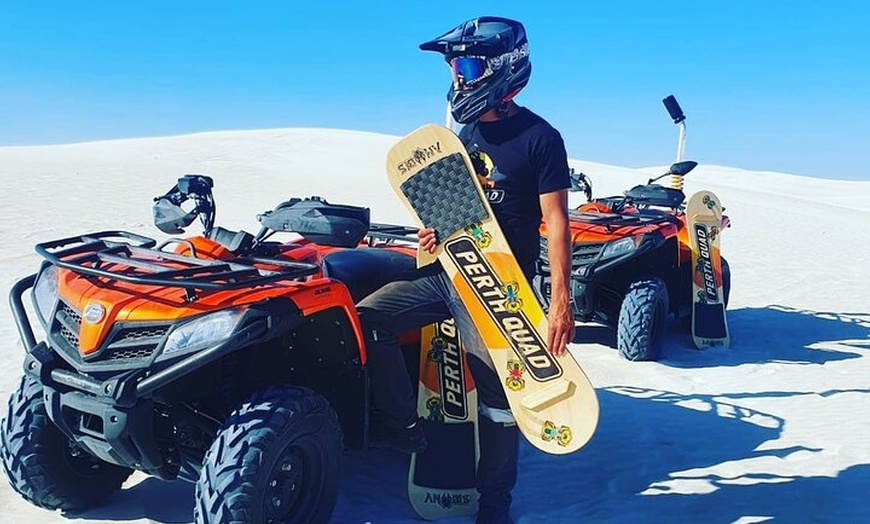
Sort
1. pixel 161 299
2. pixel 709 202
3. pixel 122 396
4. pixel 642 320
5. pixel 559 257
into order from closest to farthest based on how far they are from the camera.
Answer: pixel 122 396 < pixel 161 299 < pixel 559 257 < pixel 642 320 < pixel 709 202

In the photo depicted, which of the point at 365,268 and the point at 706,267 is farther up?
the point at 365,268

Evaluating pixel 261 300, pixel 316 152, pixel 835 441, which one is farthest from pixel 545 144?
pixel 316 152

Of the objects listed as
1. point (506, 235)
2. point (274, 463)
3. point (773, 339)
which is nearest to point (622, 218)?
point (773, 339)

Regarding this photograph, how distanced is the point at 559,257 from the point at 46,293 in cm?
225

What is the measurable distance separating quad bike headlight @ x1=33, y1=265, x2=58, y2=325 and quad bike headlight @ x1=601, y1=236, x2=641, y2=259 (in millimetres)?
4852

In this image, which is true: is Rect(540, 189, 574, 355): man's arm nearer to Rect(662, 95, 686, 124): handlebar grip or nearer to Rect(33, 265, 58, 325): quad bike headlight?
Rect(33, 265, 58, 325): quad bike headlight

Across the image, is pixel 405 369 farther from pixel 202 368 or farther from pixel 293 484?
pixel 202 368

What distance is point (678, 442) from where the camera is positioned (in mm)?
5277

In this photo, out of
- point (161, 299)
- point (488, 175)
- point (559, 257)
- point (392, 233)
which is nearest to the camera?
point (161, 299)

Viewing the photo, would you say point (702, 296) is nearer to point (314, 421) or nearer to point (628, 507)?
point (628, 507)

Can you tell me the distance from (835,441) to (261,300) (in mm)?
4080

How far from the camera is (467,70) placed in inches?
149

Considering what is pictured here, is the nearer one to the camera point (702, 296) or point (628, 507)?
point (628, 507)

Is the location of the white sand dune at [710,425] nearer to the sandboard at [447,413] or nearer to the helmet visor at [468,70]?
the sandboard at [447,413]
